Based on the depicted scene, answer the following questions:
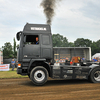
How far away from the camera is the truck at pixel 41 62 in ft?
23.4

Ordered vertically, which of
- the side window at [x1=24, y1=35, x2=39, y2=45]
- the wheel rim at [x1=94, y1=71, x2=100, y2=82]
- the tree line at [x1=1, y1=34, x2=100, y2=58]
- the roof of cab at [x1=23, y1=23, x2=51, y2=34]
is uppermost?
the tree line at [x1=1, y1=34, x2=100, y2=58]

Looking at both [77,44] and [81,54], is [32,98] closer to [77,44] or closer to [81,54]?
[81,54]

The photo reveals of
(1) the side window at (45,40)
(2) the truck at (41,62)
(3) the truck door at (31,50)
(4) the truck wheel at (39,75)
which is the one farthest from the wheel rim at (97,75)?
(3) the truck door at (31,50)

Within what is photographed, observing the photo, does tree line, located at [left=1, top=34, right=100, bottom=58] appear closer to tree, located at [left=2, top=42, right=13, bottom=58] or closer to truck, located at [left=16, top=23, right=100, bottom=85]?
tree, located at [left=2, top=42, right=13, bottom=58]

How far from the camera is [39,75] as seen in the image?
713 centimetres

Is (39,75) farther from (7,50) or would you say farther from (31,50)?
(7,50)

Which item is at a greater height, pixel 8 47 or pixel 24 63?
pixel 8 47

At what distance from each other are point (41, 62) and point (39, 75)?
0.71 meters

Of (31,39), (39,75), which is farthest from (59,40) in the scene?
(39,75)

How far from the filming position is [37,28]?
7.49 metres

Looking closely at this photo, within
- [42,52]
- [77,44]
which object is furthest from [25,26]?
[77,44]

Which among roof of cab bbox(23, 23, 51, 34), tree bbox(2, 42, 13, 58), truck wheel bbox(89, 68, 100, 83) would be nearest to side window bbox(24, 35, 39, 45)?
roof of cab bbox(23, 23, 51, 34)

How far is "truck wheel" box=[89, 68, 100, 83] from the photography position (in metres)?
7.71

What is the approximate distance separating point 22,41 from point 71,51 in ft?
13.6
